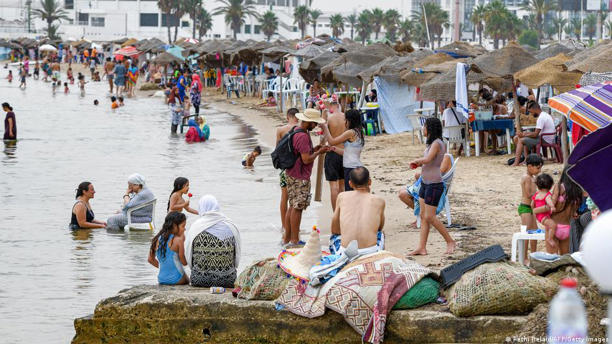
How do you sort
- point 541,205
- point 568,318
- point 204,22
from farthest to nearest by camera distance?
point 204,22, point 541,205, point 568,318

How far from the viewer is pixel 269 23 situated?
113 meters

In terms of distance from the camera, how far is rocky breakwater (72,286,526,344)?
19.4 ft

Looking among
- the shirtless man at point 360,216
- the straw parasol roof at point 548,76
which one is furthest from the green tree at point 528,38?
the shirtless man at point 360,216

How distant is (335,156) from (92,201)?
216 inches

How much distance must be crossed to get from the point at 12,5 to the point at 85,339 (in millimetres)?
121546

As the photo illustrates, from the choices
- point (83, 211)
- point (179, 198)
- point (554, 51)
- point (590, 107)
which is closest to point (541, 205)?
point (590, 107)

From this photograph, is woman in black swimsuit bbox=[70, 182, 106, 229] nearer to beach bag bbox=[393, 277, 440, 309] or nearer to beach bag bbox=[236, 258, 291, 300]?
beach bag bbox=[236, 258, 291, 300]

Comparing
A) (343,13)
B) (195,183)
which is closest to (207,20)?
(343,13)

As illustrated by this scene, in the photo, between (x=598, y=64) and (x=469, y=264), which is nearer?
(x=469, y=264)

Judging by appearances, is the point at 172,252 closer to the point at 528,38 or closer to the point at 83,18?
the point at 528,38

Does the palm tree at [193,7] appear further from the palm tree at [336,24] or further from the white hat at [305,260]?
the white hat at [305,260]

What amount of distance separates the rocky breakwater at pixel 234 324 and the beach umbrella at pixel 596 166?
3.69 ft

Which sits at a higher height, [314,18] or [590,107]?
[314,18]

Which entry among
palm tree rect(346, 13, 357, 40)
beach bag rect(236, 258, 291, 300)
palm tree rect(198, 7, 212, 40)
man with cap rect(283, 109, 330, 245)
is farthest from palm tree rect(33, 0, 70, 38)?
beach bag rect(236, 258, 291, 300)
